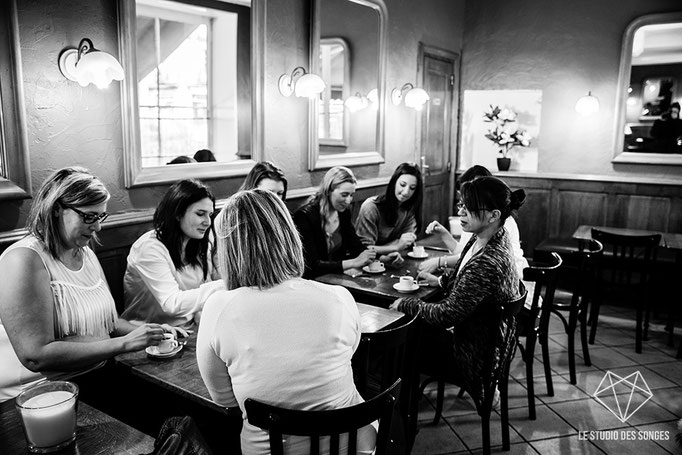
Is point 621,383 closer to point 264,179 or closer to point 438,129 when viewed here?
point 264,179

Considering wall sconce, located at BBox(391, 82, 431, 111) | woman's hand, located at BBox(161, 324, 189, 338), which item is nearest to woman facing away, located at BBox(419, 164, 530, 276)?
woman's hand, located at BBox(161, 324, 189, 338)

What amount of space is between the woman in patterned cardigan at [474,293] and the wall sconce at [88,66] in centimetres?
186

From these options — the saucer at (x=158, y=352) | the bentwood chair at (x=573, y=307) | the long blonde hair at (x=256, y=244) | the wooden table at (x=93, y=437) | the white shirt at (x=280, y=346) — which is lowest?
the bentwood chair at (x=573, y=307)

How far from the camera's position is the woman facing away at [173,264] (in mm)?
2514

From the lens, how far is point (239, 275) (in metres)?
1.64

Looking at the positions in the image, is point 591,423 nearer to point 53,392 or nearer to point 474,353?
point 474,353

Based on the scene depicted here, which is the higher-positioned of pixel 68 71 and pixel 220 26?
pixel 220 26

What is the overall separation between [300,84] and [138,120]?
4.73 feet

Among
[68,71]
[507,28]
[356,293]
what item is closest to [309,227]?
[356,293]

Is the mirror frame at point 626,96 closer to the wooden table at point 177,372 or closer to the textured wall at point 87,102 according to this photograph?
the textured wall at point 87,102

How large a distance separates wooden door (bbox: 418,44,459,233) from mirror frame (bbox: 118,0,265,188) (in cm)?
271

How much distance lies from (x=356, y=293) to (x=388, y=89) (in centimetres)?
309

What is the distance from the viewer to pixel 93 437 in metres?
1.52

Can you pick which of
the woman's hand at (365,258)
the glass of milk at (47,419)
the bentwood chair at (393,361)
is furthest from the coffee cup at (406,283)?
the glass of milk at (47,419)
